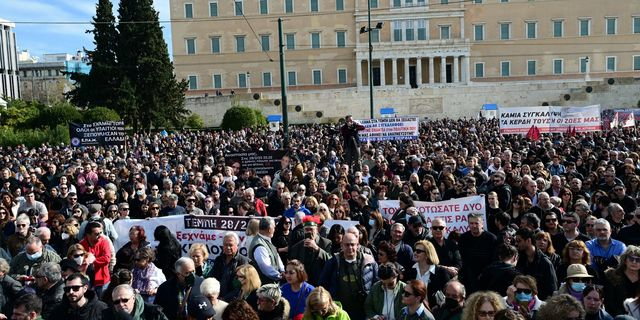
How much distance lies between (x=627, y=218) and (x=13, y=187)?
11629 mm

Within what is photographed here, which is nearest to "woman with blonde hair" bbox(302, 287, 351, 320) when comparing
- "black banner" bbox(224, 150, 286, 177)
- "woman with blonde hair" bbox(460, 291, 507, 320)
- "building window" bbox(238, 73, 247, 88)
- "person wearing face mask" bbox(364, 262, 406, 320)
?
"person wearing face mask" bbox(364, 262, 406, 320)

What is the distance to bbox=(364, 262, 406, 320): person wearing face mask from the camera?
5918 mm

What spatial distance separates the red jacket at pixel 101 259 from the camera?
7637 mm

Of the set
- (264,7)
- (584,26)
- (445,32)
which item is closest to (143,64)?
(264,7)

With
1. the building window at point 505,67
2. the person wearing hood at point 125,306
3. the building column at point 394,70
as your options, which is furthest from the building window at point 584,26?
the person wearing hood at point 125,306

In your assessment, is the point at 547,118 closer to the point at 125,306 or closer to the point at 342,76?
the point at 125,306

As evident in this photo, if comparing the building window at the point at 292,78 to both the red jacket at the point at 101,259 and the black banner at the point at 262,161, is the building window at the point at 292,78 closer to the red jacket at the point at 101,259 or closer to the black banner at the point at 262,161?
the black banner at the point at 262,161

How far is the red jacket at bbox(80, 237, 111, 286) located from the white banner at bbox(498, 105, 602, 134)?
14.9m

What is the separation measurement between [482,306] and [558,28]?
67017 millimetres

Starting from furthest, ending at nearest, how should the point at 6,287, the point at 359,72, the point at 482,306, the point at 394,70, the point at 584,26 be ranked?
the point at 359,72
the point at 394,70
the point at 584,26
the point at 6,287
the point at 482,306

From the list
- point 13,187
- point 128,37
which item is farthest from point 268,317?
point 128,37

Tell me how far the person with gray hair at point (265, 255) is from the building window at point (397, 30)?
61574 millimetres

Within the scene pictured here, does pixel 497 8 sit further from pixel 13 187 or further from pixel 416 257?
pixel 416 257

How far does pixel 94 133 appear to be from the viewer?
19.7 meters
